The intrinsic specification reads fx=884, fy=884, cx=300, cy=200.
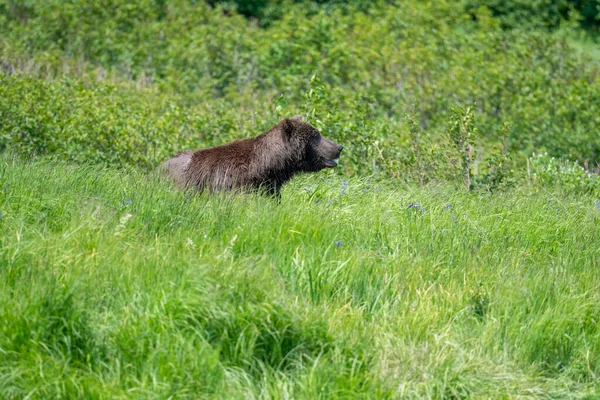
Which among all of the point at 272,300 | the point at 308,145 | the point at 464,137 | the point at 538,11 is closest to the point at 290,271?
the point at 272,300

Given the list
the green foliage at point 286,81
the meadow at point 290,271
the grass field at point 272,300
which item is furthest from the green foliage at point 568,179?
the grass field at point 272,300

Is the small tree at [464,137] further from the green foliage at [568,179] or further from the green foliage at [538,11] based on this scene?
the green foliage at [538,11]

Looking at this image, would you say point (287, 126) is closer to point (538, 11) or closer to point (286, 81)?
point (286, 81)

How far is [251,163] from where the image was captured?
27.8ft

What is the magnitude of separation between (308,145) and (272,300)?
3.70m

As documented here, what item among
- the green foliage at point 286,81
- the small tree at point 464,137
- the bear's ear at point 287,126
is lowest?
the green foliage at point 286,81

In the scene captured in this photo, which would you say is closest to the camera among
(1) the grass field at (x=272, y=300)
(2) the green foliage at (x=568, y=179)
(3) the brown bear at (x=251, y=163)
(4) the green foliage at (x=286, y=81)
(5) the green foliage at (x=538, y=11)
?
(1) the grass field at (x=272, y=300)

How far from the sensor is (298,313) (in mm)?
5395

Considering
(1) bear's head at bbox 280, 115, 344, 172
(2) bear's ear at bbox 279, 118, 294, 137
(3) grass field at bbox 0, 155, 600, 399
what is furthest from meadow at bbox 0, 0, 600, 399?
(2) bear's ear at bbox 279, 118, 294, 137

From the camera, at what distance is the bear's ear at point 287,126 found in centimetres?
866

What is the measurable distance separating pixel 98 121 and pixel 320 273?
7.09 m

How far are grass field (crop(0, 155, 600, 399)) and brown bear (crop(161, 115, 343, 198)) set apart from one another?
2.49ft

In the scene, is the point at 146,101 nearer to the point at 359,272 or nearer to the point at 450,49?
the point at 450,49

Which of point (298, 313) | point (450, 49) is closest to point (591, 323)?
point (298, 313)
